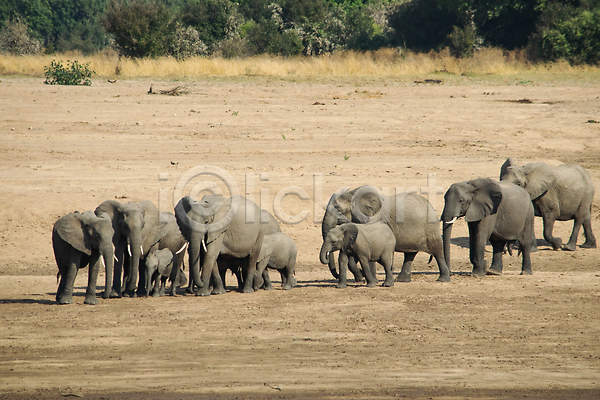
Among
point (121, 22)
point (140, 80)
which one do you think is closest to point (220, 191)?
point (140, 80)

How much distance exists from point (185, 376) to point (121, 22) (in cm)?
3204

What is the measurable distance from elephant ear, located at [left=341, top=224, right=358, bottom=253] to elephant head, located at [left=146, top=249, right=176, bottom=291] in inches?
103

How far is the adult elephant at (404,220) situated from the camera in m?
12.4

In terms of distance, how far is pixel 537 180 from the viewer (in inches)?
595

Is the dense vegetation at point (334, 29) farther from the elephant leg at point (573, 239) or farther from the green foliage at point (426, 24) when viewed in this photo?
the elephant leg at point (573, 239)

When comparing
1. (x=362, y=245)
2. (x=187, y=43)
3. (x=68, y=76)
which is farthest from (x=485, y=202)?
(x=187, y=43)

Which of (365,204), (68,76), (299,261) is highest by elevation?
(68,76)

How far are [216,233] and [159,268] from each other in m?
0.96

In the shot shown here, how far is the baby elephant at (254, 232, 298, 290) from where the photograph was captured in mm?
11781

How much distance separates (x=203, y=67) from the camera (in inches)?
1249

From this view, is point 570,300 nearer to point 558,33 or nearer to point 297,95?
point 297,95

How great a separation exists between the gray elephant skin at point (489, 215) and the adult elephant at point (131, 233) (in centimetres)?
472

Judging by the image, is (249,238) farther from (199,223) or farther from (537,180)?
(537,180)

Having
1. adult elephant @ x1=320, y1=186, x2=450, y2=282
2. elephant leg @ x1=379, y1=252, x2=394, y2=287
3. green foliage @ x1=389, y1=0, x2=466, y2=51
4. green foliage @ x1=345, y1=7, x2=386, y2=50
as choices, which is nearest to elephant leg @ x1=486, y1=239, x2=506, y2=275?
adult elephant @ x1=320, y1=186, x2=450, y2=282
